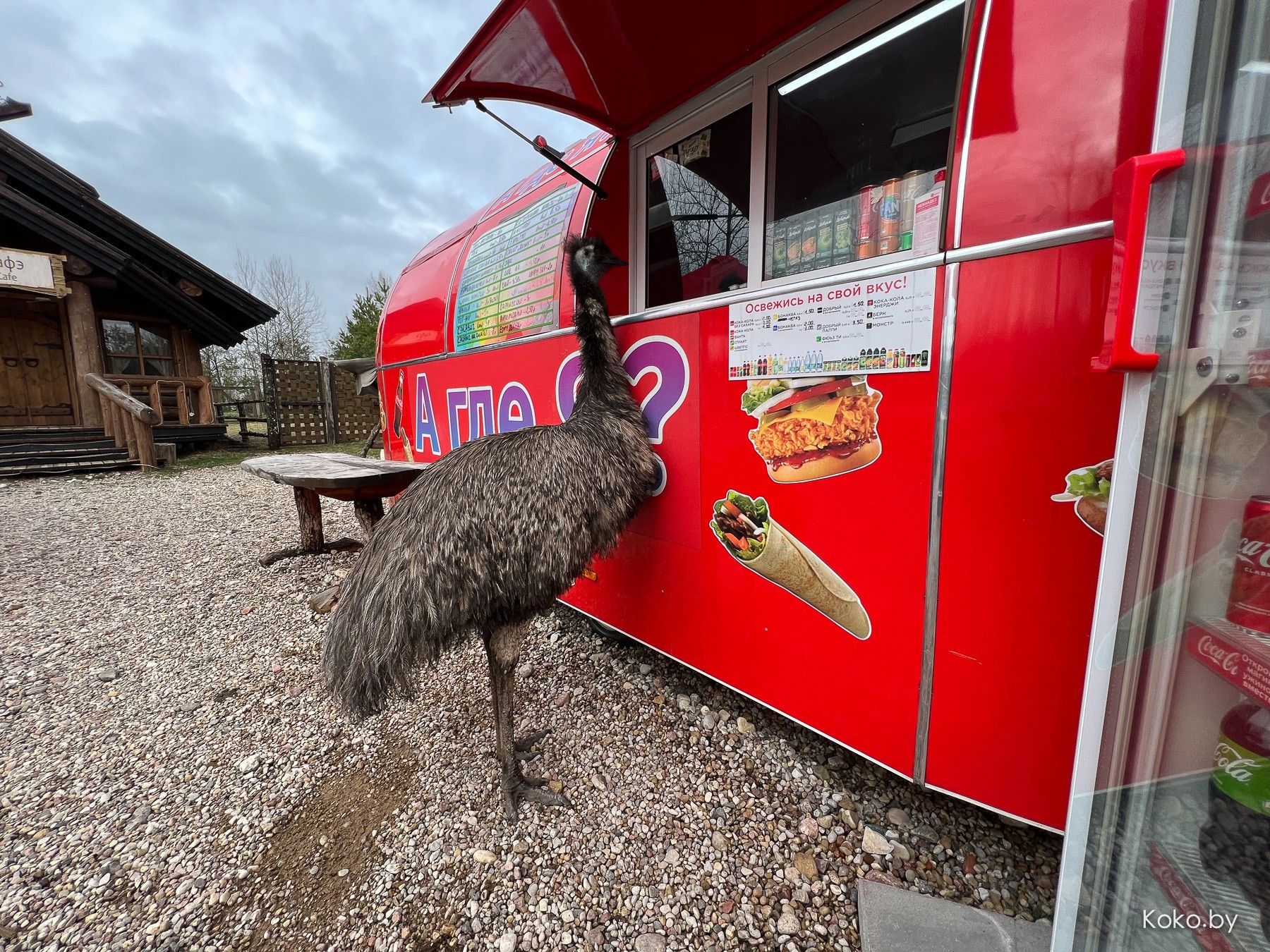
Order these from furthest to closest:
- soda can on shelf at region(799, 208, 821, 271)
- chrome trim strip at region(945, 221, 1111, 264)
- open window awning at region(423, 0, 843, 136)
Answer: soda can on shelf at region(799, 208, 821, 271)
open window awning at region(423, 0, 843, 136)
chrome trim strip at region(945, 221, 1111, 264)

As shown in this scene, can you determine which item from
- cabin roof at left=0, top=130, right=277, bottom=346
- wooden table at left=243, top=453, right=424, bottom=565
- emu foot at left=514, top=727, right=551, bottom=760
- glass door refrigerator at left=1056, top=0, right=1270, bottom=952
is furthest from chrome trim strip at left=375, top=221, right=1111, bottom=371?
cabin roof at left=0, top=130, right=277, bottom=346

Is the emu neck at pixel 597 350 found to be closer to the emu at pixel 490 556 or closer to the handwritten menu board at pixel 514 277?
the emu at pixel 490 556

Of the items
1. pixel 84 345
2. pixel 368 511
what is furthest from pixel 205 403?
pixel 368 511

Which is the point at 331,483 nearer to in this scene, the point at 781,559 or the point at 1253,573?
the point at 781,559

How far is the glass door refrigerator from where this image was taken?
1007 mm

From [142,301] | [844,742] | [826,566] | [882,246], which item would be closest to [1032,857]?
[844,742]

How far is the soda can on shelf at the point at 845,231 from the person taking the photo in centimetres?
198

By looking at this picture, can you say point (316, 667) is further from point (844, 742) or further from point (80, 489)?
point (80, 489)

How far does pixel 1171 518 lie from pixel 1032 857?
1.59 metres

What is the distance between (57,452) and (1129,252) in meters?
16.4

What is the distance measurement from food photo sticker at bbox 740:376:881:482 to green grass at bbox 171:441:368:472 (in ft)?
38.6

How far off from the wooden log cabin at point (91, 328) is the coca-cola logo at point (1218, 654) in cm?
1534

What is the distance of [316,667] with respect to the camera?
3582 mm

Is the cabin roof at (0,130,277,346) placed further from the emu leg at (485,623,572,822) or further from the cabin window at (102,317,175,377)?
the emu leg at (485,623,572,822)
